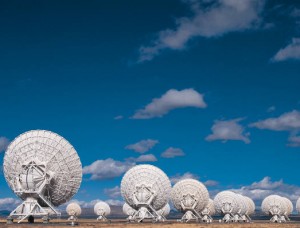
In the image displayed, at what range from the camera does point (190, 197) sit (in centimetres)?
9969

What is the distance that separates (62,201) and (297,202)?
9476 centimetres

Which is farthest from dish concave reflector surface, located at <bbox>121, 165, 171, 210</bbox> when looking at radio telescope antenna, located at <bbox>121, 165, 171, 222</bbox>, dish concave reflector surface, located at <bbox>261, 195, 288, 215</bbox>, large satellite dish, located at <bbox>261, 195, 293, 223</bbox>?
dish concave reflector surface, located at <bbox>261, 195, 288, 215</bbox>

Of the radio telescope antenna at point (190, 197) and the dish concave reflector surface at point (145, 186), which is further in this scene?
the radio telescope antenna at point (190, 197)

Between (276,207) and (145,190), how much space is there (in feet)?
194

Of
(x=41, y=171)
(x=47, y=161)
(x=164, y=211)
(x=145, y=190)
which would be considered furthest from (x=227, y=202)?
(x=41, y=171)

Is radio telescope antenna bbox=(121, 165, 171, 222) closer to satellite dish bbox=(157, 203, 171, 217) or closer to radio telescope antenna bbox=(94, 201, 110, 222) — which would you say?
satellite dish bbox=(157, 203, 171, 217)

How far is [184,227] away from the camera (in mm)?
69625

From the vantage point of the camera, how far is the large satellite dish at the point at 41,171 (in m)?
64.1

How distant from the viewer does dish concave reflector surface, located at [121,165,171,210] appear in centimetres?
8688

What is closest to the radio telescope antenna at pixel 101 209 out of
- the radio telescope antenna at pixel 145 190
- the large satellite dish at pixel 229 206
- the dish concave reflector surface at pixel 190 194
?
the large satellite dish at pixel 229 206

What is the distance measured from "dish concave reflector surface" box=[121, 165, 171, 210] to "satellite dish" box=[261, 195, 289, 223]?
175ft

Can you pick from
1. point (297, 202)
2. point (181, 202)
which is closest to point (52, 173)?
point (181, 202)

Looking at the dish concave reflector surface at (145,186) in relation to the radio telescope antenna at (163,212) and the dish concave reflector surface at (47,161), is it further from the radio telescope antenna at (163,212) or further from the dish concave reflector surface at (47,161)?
the dish concave reflector surface at (47,161)

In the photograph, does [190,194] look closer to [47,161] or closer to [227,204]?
[227,204]
